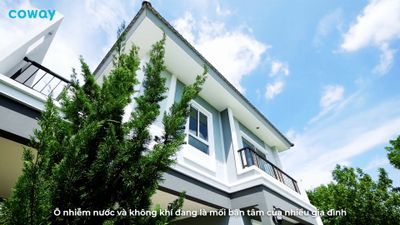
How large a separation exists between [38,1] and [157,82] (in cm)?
533

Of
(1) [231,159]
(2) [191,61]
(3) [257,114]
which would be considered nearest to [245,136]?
(3) [257,114]

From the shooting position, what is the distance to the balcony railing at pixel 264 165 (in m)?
6.18

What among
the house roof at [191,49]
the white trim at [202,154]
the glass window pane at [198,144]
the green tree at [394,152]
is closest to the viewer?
the house roof at [191,49]

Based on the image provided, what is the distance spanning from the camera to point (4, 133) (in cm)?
249

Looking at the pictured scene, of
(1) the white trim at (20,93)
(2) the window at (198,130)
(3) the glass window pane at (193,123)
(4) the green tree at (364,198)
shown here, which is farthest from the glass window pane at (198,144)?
(4) the green tree at (364,198)

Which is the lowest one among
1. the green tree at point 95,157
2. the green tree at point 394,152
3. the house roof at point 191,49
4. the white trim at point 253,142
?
the green tree at point 95,157

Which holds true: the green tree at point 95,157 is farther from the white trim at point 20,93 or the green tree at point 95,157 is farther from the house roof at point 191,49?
the house roof at point 191,49

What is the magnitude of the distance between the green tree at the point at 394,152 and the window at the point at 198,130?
14.9 m

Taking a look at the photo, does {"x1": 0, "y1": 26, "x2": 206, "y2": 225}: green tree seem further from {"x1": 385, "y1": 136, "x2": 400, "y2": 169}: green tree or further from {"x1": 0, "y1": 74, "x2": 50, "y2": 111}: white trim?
{"x1": 385, "y1": 136, "x2": 400, "y2": 169}: green tree

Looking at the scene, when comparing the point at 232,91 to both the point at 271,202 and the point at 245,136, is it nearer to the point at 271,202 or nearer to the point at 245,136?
the point at 245,136

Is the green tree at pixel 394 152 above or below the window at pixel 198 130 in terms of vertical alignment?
above

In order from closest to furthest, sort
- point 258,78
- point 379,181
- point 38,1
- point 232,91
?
point 38,1, point 232,91, point 258,78, point 379,181

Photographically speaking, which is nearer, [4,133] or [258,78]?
[4,133]

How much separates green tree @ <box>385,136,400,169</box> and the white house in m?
10.5
